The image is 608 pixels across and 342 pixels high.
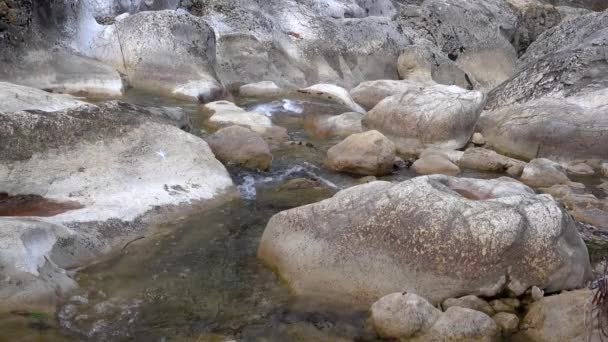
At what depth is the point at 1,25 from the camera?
10531 mm

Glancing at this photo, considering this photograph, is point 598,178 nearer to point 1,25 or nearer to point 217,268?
point 217,268

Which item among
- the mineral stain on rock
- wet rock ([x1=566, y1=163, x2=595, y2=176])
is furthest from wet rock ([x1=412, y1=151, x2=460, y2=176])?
the mineral stain on rock

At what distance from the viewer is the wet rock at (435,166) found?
9.20 metres

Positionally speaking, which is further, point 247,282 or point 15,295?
point 247,282

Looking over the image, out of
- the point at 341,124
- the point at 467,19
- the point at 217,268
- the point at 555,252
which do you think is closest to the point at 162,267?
the point at 217,268

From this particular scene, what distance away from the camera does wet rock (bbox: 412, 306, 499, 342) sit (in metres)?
4.42

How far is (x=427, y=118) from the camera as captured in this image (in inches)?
406

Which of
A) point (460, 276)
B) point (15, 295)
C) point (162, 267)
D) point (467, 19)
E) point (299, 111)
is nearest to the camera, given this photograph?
point (15, 295)

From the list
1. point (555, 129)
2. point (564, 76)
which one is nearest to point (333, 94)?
point (564, 76)

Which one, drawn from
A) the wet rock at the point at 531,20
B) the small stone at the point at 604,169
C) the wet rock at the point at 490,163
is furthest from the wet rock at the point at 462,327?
the wet rock at the point at 531,20

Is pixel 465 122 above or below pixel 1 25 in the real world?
below

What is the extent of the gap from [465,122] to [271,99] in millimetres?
4224

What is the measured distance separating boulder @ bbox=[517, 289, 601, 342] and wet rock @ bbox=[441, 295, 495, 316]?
272mm

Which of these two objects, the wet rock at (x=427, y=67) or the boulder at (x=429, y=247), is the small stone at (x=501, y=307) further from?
the wet rock at (x=427, y=67)
